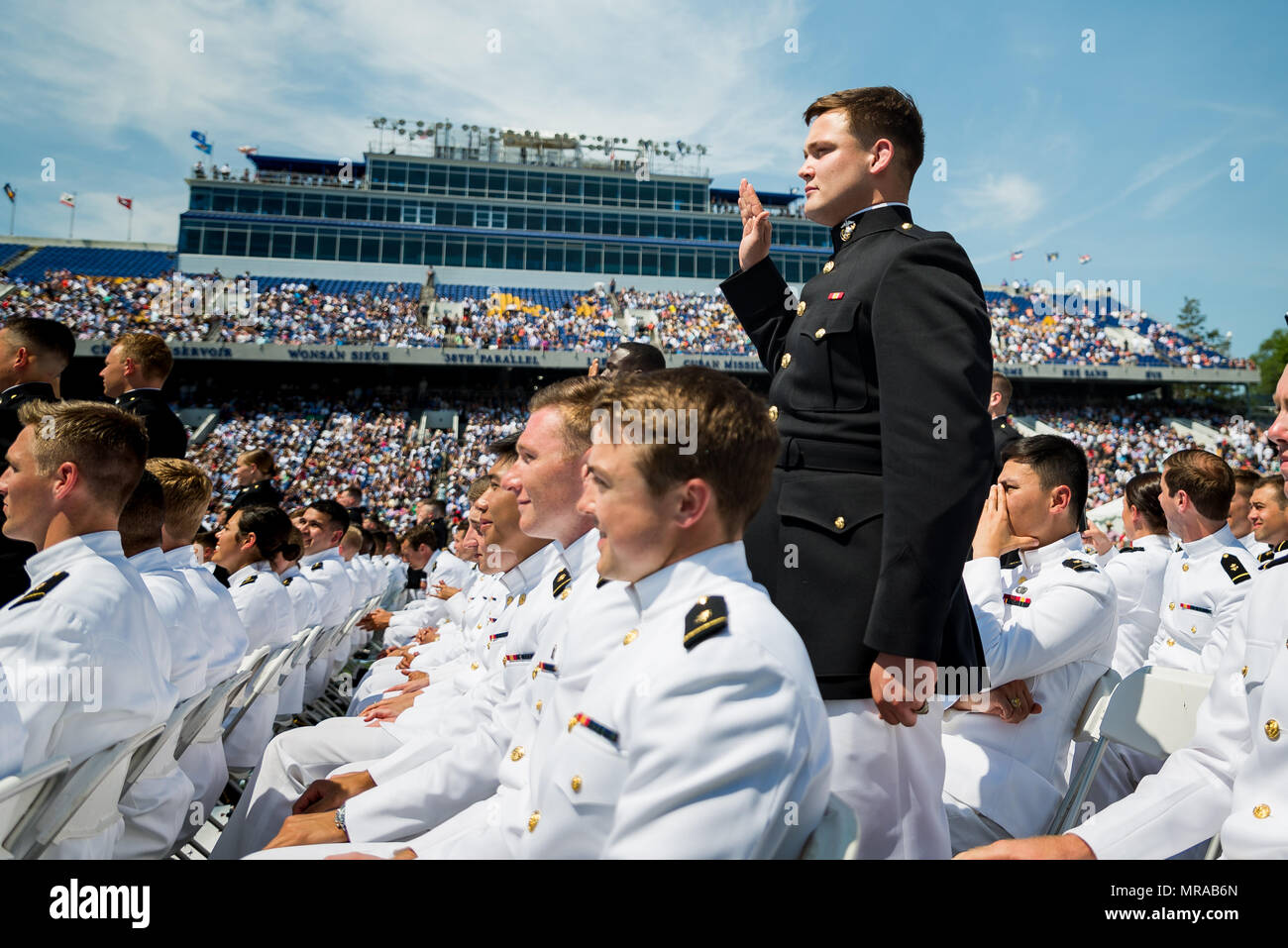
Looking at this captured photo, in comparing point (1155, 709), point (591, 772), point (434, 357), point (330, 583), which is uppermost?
point (434, 357)

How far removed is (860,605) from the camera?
6.50 ft

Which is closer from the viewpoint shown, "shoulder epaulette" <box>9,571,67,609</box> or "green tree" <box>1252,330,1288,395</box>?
"shoulder epaulette" <box>9,571,67,609</box>

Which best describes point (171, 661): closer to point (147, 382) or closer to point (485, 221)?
point (147, 382)

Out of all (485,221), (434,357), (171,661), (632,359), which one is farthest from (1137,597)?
(485,221)

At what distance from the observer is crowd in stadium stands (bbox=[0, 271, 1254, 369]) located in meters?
36.7

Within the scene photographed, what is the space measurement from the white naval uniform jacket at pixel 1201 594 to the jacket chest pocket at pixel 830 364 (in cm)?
374

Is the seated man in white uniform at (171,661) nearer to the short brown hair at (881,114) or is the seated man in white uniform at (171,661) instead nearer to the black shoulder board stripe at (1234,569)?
the short brown hair at (881,114)

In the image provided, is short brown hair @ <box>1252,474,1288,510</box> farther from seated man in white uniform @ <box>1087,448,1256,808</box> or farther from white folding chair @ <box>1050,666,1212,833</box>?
white folding chair @ <box>1050,666,1212,833</box>

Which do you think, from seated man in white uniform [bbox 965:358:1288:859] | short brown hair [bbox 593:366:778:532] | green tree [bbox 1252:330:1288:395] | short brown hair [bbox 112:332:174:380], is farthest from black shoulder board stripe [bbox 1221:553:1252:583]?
green tree [bbox 1252:330:1288:395]

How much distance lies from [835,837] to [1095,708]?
6.43ft

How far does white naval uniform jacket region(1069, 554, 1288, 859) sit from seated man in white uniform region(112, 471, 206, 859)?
9.86 feet

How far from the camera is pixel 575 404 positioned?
3.07 metres

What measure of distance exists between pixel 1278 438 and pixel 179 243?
161 feet
